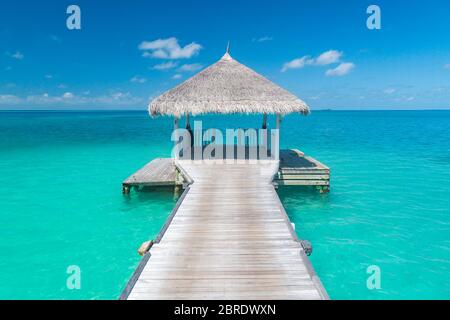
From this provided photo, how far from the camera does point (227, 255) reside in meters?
4.09

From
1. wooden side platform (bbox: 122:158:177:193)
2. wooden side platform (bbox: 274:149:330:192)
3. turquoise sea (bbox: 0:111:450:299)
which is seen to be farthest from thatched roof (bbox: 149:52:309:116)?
turquoise sea (bbox: 0:111:450:299)

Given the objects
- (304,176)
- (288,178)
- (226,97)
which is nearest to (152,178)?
(226,97)

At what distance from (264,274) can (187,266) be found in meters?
0.99

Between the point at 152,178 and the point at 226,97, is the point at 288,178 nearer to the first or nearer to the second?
the point at 226,97

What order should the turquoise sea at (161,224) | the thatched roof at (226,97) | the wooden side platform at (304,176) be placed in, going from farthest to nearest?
the wooden side platform at (304,176)
the thatched roof at (226,97)
the turquoise sea at (161,224)

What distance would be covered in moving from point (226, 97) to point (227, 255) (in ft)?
21.6

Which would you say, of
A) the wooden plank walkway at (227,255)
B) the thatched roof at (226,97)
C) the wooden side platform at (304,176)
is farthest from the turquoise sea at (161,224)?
the thatched roof at (226,97)

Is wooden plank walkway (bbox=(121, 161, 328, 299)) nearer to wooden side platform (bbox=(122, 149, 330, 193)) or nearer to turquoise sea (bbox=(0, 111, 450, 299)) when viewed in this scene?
turquoise sea (bbox=(0, 111, 450, 299))

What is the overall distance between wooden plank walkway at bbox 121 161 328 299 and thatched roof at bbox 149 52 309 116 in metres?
A: 3.59

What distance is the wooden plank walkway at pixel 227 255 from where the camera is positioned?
3.32 metres

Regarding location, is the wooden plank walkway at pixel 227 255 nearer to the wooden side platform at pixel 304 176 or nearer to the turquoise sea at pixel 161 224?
the turquoise sea at pixel 161 224

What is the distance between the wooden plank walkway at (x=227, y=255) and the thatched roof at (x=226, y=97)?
11.8 ft

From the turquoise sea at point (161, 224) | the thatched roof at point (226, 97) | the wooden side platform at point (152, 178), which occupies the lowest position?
the turquoise sea at point (161, 224)

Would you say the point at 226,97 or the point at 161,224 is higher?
the point at 226,97
